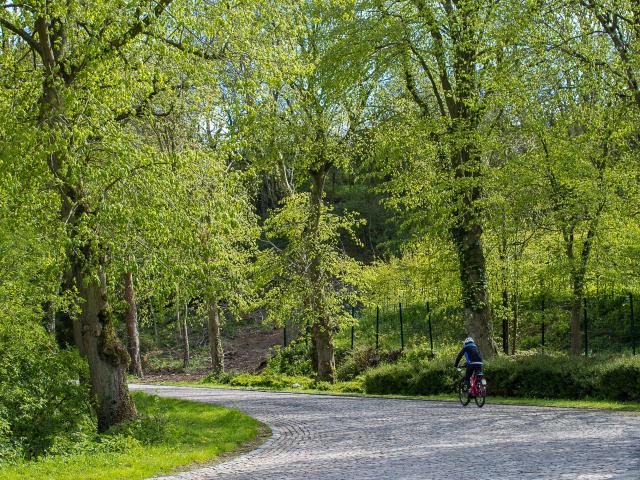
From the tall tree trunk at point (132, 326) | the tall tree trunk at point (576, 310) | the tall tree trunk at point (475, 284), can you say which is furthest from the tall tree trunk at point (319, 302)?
the tall tree trunk at point (132, 326)

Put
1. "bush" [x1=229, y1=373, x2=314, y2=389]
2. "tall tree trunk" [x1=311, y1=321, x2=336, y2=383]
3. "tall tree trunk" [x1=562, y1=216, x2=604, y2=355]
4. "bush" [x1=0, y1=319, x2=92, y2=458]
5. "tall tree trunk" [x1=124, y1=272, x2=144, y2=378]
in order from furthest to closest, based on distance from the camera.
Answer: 1. "tall tree trunk" [x1=124, y1=272, x2=144, y2=378]
2. "bush" [x1=229, y1=373, x2=314, y2=389]
3. "tall tree trunk" [x1=311, y1=321, x2=336, y2=383]
4. "tall tree trunk" [x1=562, y1=216, x2=604, y2=355]
5. "bush" [x1=0, y1=319, x2=92, y2=458]

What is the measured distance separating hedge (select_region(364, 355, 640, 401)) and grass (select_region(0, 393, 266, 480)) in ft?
22.9

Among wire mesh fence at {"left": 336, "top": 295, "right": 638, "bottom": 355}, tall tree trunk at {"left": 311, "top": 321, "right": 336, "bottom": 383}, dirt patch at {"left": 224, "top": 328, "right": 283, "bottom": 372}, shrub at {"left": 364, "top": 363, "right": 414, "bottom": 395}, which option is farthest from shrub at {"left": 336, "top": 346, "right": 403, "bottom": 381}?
dirt patch at {"left": 224, "top": 328, "right": 283, "bottom": 372}

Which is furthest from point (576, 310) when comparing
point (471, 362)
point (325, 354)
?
point (325, 354)

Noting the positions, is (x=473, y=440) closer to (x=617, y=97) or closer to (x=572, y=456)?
(x=572, y=456)

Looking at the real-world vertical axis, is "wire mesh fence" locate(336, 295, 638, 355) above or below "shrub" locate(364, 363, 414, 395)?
above

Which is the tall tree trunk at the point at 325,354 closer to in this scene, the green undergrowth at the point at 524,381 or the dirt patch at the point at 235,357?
the green undergrowth at the point at 524,381

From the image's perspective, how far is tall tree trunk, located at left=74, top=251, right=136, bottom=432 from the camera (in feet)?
46.0

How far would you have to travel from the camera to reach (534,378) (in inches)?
778

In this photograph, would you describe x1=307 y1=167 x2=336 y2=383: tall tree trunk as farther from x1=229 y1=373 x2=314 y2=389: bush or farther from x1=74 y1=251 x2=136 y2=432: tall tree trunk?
x1=74 y1=251 x2=136 y2=432: tall tree trunk

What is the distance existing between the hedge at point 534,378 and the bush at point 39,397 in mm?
10426

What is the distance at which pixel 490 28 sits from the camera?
21062 millimetres

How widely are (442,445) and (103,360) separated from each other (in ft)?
20.8

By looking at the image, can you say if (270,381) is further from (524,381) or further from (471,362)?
(471,362)
